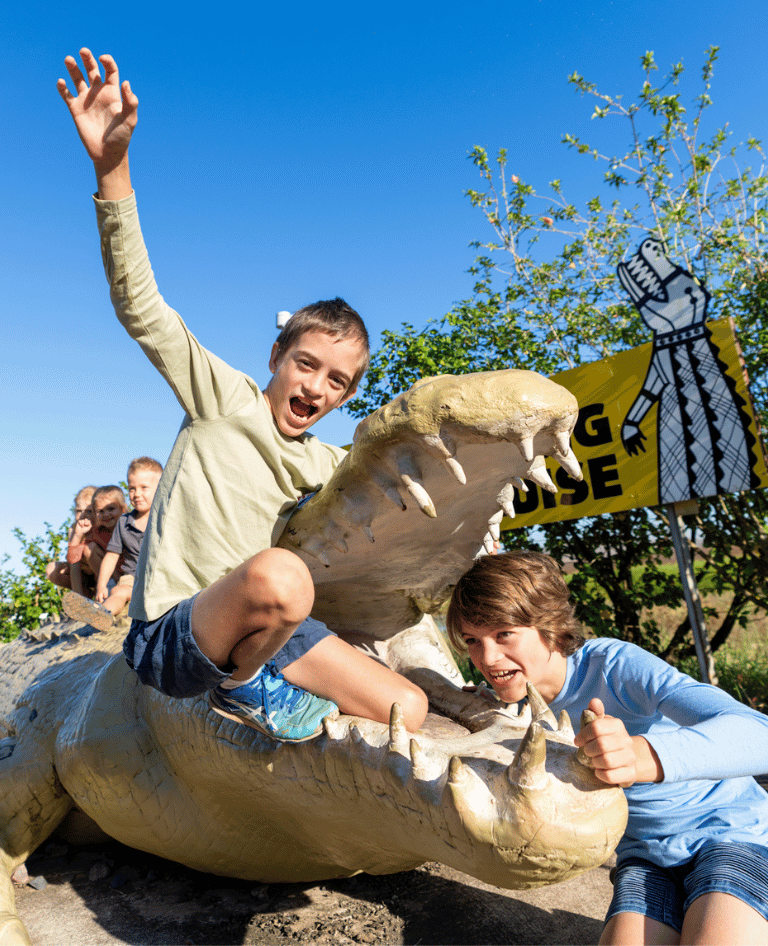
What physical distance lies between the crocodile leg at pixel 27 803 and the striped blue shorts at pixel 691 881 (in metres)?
2.10

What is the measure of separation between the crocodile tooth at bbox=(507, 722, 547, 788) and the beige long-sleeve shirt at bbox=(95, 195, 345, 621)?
0.91 metres

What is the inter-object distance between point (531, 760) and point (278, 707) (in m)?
0.66

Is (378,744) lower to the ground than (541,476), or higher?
lower

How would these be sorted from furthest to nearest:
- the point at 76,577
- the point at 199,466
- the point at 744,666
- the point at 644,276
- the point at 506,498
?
1. the point at 744,666
2. the point at 76,577
3. the point at 644,276
4. the point at 199,466
5. the point at 506,498

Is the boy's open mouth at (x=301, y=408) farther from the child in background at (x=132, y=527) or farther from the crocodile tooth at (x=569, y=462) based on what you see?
the child in background at (x=132, y=527)

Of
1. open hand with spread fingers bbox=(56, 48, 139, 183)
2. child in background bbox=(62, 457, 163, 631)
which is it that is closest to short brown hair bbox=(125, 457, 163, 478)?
child in background bbox=(62, 457, 163, 631)

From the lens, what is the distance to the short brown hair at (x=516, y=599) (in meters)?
1.75

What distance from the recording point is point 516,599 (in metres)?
1.75

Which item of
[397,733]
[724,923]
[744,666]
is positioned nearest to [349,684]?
[397,733]

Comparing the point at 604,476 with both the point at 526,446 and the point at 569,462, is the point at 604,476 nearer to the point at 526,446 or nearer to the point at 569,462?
the point at 569,462

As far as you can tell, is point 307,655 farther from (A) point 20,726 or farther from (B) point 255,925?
(A) point 20,726

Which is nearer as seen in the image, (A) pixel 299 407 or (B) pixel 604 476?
(A) pixel 299 407

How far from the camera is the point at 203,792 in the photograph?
6.55 feet

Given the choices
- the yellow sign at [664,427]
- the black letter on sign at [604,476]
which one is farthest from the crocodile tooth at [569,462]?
the black letter on sign at [604,476]
